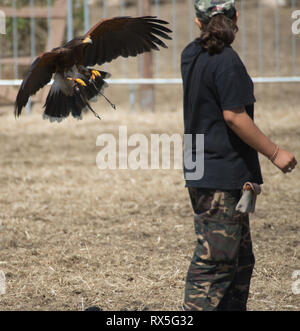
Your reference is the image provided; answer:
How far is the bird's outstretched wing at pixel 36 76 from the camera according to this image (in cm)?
368

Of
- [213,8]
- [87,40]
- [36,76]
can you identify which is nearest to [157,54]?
[87,40]

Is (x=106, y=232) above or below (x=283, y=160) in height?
below

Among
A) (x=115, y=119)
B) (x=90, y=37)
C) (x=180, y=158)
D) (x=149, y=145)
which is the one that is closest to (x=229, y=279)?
(x=90, y=37)

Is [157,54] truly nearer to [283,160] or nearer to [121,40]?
[121,40]

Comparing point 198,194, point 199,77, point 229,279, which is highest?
point 199,77

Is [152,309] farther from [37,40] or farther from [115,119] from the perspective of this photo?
[37,40]

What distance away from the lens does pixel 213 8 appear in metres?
2.46

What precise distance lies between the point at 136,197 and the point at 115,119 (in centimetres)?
361

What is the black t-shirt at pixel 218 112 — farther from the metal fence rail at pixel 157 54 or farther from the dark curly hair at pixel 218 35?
the metal fence rail at pixel 157 54

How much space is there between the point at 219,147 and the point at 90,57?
211 centimetres

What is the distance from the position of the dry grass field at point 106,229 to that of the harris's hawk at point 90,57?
0.94 m

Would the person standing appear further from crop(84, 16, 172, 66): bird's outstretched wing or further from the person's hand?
crop(84, 16, 172, 66): bird's outstretched wing

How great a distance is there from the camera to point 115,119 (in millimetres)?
9031
